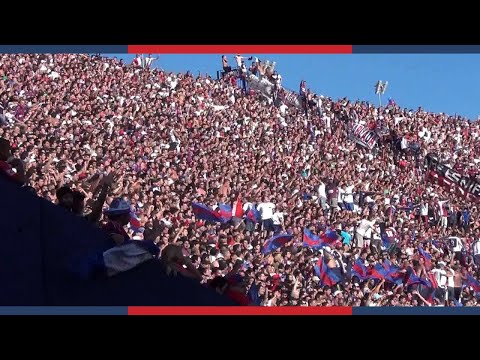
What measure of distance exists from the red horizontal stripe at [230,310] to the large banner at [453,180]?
15.8 ft

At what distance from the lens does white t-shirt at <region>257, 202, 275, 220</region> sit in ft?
29.1

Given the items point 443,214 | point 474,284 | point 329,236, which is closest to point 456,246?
point 474,284

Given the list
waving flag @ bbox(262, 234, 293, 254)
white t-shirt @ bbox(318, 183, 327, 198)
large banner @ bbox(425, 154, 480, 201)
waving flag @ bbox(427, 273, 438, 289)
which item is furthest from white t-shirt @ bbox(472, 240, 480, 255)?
waving flag @ bbox(262, 234, 293, 254)

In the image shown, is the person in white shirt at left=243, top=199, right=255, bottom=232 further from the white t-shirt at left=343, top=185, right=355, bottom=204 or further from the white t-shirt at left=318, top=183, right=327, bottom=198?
the white t-shirt at left=343, top=185, right=355, bottom=204

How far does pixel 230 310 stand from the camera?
5.74 meters

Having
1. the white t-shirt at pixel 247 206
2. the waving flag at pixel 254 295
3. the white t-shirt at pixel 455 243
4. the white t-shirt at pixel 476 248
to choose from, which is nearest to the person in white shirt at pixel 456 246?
the white t-shirt at pixel 455 243

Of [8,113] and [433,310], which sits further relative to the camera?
[8,113]

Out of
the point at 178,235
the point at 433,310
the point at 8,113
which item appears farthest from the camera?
the point at 8,113

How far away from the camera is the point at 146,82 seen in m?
9.55
